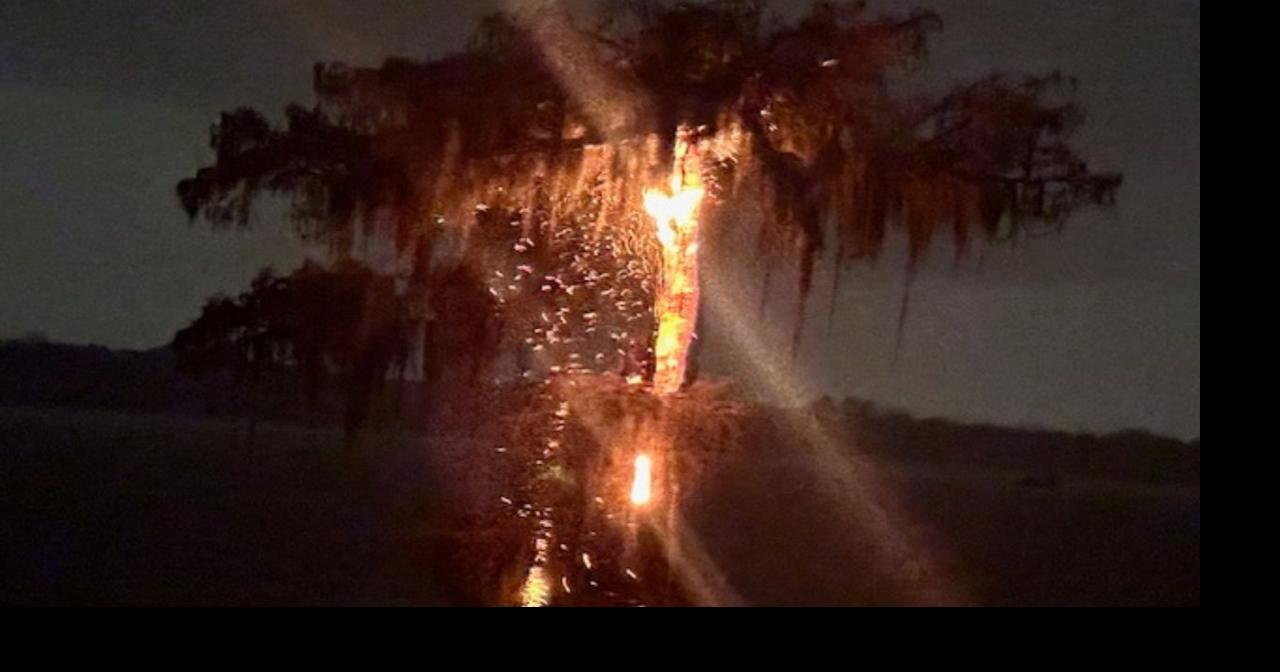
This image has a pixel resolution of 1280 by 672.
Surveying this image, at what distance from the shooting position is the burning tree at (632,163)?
3252mm

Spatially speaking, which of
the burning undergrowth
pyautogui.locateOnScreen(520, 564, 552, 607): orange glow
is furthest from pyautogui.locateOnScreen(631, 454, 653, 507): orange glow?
pyautogui.locateOnScreen(520, 564, 552, 607): orange glow

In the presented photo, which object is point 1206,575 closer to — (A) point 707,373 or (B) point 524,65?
(A) point 707,373

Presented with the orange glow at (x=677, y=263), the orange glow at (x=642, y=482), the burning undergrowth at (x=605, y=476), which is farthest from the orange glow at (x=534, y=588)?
the orange glow at (x=677, y=263)

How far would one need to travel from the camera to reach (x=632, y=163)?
3.29 metres

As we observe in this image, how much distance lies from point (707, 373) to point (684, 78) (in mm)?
659

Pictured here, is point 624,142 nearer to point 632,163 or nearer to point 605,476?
point 632,163

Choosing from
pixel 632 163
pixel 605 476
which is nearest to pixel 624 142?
pixel 632 163

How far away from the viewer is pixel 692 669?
3262 millimetres

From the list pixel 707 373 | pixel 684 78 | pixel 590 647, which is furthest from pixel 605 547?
pixel 684 78

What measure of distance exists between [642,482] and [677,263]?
1.63ft

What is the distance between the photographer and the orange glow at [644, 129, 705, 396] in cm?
328

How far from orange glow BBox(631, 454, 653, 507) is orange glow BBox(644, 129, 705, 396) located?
16 cm

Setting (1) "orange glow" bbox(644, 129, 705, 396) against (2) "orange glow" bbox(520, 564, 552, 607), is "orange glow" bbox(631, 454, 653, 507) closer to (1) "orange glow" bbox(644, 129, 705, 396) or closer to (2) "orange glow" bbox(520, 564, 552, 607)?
(1) "orange glow" bbox(644, 129, 705, 396)

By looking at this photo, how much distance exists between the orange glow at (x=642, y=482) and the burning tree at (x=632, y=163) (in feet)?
0.04
